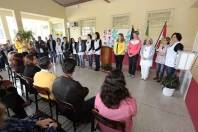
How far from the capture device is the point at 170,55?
332 cm

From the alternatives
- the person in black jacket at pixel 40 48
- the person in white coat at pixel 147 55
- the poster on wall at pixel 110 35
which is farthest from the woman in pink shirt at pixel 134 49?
the person in black jacket at pixel 40 48

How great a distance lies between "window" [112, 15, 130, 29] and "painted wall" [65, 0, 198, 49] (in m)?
0.20

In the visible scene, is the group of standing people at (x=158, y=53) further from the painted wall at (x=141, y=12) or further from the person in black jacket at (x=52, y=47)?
the person in black jacket at (x=52, y=47)

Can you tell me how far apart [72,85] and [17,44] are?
191 inches

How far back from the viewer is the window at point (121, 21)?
19.9 feet

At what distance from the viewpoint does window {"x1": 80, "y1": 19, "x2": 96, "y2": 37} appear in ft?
24.0

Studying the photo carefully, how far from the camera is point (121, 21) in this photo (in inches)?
245

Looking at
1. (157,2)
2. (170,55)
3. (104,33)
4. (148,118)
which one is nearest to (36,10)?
(104,33)

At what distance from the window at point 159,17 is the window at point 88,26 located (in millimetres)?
3152

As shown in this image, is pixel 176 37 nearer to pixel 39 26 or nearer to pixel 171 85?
pixel 171 85

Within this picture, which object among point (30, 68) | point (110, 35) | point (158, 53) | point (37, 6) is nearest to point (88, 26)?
point (110, 35)

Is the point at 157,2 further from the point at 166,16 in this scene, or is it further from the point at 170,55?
the point at 170,55

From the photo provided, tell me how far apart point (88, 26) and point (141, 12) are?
325 centimetres

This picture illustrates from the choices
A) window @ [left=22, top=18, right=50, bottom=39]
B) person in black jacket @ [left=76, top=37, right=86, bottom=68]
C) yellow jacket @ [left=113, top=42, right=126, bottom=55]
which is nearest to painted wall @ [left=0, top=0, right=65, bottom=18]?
window @ [left=22, top=18, right=50, bottom=39]
